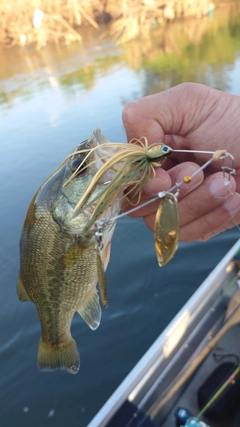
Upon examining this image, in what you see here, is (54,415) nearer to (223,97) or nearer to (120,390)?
(120,390)

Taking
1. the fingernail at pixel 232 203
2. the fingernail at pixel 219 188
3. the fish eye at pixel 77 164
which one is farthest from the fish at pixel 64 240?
the fingernail at pixel 232 203

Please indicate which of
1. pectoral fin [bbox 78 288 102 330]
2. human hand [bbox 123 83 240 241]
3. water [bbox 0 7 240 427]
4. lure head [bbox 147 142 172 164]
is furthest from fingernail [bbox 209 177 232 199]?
water [bbox 0 7 240 427]

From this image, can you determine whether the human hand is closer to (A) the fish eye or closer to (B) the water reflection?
(A) the fish eye

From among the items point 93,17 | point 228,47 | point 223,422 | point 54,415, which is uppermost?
point 93,17

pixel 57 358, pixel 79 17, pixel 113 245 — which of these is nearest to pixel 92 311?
pixel 57 358

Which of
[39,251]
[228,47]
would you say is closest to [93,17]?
[228,47]
